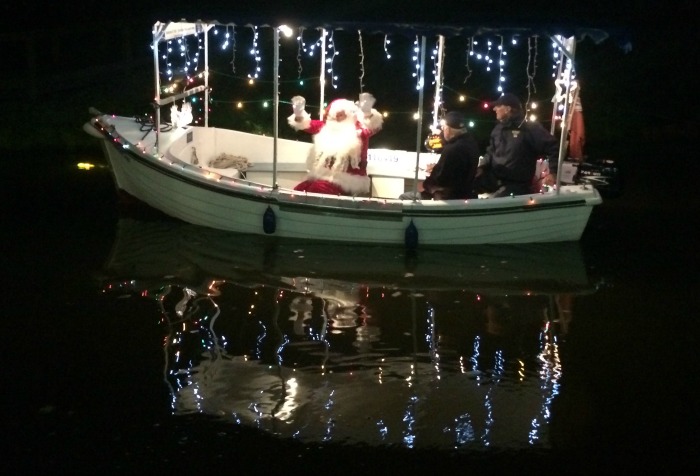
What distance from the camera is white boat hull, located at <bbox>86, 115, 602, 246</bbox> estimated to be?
10125 millimetres

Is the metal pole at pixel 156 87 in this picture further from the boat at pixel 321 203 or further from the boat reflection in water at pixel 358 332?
the boat reflection in water at pixel 358 332

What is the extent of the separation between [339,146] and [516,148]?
1.97 m

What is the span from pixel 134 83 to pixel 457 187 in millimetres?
10586

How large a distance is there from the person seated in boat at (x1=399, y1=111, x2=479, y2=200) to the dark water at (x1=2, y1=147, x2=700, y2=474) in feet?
2.34

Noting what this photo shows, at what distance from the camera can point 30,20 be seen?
869 inches

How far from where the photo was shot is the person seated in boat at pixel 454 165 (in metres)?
10.3

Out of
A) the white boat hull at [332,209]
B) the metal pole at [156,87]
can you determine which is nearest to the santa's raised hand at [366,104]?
the white boat hull at [332,209]

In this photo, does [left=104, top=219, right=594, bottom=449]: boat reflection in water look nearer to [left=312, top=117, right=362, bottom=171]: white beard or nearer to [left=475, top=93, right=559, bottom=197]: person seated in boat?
[left=475, top=93, right=559, bottom=197]: person seated in boat

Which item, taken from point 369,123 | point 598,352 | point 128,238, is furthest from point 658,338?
point 128,238

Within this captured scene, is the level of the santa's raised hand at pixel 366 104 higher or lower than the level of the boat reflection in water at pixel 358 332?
higher

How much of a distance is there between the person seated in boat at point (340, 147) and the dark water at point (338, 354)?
86 cm

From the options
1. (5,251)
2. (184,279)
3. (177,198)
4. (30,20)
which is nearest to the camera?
(184,279)

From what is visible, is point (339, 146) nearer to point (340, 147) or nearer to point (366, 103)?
point (340, 147)

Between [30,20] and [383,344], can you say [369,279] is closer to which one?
[383,344]
